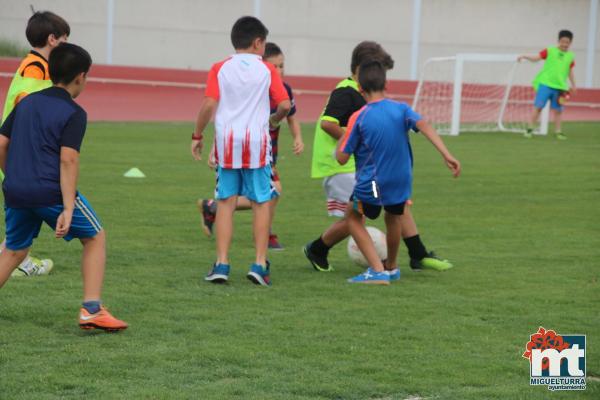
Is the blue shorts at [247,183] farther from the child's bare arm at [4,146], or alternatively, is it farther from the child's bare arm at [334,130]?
the child's bare arm at [4,146]

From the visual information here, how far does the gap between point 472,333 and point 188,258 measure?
295 cm

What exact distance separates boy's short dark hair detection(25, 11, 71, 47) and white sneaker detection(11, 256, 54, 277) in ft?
4.91

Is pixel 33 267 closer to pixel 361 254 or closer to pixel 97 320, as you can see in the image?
pixel 97 320

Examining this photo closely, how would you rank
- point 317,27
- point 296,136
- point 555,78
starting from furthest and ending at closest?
point 317,27 → point 555,78 → point 296,136

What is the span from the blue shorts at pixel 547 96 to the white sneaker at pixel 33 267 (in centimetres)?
1603

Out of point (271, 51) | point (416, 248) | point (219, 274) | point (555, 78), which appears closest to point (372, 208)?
point (416, 248)

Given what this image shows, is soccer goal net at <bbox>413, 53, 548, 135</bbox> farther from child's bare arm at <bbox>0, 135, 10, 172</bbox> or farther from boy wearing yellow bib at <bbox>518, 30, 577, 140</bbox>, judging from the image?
child's bare arm at <bbox>0, 135, 10, 172</bbox>

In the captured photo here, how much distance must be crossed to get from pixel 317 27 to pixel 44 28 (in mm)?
29369

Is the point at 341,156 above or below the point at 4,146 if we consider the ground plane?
below

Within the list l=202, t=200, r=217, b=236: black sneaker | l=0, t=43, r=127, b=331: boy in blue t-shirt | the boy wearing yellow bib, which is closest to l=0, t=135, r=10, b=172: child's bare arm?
l=0, t=43, r=127, b=331: boy in blue t-shirt

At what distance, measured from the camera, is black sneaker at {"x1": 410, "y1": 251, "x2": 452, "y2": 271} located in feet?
27.3

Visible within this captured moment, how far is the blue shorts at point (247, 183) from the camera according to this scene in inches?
300

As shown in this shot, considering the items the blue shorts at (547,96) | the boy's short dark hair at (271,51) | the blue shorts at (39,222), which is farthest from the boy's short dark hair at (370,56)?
the blue shorts at (547,96)

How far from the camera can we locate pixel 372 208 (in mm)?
7656
